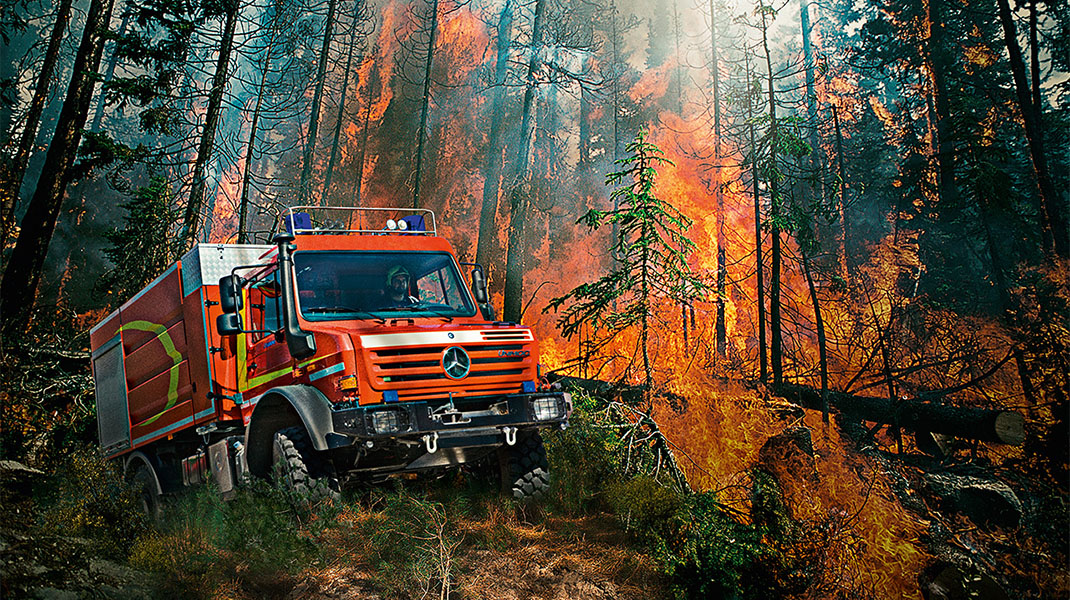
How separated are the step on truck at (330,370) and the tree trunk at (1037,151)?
6.07 meters

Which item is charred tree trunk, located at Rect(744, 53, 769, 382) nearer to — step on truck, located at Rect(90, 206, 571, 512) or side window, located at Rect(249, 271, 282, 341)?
step on truck, located at Rect(90, 206, 571, 512)

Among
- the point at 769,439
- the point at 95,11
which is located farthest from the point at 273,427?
the point at 95,11

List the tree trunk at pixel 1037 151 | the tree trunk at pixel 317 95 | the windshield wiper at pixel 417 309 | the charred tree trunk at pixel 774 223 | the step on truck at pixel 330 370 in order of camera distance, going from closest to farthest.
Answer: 1. the step on truck at pixel 330 370
2. the windshield wiper at pixel 417 309
3. the tree trunk at pixel 1037 151
4. the charred tree trunk at pixel 774 223
5. the tree trunk at pixel 317 95

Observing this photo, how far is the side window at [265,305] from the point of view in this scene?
6.95 meters

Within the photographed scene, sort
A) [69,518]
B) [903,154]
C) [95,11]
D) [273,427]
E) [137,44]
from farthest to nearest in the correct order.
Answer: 1. [137,44]
2. [95,11]
3. [903,154]
4. [69,518]
5. [273,427]

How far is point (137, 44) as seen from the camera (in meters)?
14.4

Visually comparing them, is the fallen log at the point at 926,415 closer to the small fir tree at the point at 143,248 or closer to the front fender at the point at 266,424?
the front fender at the point at 266,424

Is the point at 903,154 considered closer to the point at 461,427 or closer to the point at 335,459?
the point at 461,427

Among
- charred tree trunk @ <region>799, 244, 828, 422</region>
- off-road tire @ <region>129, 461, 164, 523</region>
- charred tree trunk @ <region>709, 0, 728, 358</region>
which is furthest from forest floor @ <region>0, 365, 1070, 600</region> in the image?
charred tree trunk @ <region>709, 0, 728, 358</region>

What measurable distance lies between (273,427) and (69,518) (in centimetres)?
250

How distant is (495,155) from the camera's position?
50.4 feet

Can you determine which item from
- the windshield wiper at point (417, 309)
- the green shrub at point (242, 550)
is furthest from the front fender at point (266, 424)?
the windshield wiper at point (417, 309)

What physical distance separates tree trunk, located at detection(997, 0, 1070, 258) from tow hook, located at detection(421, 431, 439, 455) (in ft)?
23.7

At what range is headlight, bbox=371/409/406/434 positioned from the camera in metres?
5.83
